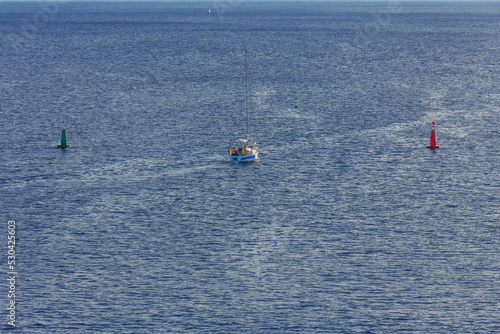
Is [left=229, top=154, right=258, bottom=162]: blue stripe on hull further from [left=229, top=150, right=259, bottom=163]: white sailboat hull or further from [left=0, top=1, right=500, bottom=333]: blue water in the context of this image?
[left=0, top=1, right=500, bottom=333]: blue water

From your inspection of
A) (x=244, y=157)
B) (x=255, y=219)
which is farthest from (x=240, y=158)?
(x=255, y=219)

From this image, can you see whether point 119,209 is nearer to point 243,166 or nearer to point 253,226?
point 253,226

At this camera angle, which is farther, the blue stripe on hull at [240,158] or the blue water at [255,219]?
the blue stripe on hull at [240,158]

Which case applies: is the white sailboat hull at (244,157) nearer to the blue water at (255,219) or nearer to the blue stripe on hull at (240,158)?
the blue stripe on hull at (240,158)

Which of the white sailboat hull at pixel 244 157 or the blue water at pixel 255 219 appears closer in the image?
the blue water at pixel 255 219

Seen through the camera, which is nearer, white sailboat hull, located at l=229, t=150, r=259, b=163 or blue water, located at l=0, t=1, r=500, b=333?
blue water, located at l=0, t=1, r=500, b=333

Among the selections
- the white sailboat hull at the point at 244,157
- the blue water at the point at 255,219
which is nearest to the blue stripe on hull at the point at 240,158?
the white sailboat hull at the point at 244,157

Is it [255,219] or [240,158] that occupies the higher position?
[240,158]

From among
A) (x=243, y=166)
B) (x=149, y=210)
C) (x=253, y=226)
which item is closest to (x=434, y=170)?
(x=243, y=166)

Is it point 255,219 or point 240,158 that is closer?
point 255,219

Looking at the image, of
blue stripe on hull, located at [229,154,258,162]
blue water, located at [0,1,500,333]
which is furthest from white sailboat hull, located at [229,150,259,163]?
blue water, located at [0,1,500,333]

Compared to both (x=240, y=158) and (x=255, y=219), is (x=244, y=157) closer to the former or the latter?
(x=240, y=158)
